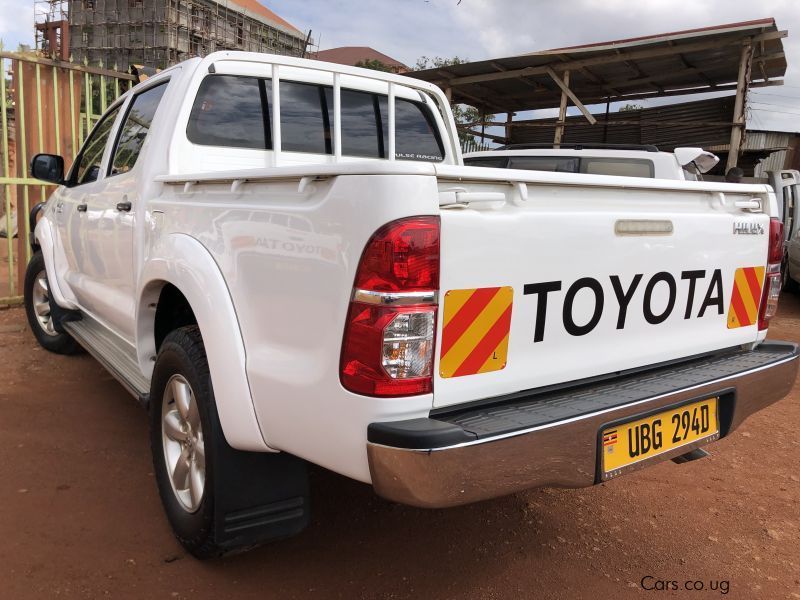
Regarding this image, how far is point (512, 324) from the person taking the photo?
1.91m

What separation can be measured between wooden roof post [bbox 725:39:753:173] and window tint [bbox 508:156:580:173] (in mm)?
4253

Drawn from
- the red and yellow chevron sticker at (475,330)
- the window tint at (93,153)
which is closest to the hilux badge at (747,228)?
the red and yellow chevron sticker at (475,330)

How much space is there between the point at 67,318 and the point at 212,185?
281cm

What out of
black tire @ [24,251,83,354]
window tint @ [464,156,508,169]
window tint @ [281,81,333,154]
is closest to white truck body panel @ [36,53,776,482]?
window tint @ [281,81,333,154]

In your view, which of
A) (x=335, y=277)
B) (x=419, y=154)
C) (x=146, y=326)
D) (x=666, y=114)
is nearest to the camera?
(x=335, y=277)

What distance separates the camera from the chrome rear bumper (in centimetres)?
163

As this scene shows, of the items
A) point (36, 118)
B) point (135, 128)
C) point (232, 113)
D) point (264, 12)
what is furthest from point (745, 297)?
point (264, 12)

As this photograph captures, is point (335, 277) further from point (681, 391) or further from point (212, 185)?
point (681, 391)

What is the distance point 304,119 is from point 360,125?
0.35 m

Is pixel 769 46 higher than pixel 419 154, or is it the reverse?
pixel 769 46

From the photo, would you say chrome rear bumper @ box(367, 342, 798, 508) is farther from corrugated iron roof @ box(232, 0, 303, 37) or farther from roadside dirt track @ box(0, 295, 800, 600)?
corrugated iron roof @ box(232, 0, 303, 37)

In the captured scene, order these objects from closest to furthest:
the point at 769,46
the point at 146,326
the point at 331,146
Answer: the point at 146,326 → the point at 331,146 → the point at 769,46

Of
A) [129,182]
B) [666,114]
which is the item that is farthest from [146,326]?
[666,114]

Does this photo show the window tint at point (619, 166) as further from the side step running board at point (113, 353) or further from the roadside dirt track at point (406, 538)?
the side step running board at point (113, 353)
